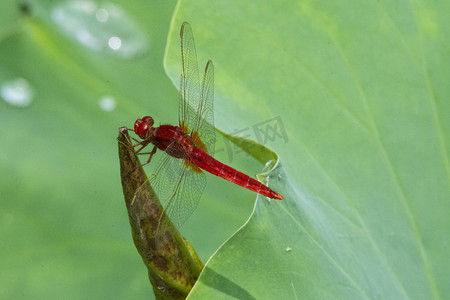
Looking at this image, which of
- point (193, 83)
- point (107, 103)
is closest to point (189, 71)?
point (193, 83)

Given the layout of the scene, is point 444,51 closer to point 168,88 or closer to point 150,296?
point 168,88

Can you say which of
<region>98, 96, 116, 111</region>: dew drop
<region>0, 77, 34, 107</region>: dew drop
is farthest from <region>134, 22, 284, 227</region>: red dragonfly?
<region>0, 77, 34, 107</region>: dew drop

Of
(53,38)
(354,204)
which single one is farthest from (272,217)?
(53,38)

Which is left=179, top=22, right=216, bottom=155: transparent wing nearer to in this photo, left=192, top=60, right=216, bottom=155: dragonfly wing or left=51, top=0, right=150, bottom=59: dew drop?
left=192, top=60, right=216, bottom=155: dragonfly wing

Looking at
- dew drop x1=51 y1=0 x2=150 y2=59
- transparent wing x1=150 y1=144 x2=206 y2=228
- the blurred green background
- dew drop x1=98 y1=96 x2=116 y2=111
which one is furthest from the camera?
dew drop x1=51 y1=0 x2=150 y2=59

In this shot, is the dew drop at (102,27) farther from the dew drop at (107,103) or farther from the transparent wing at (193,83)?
the transparent wing at (193,83)
